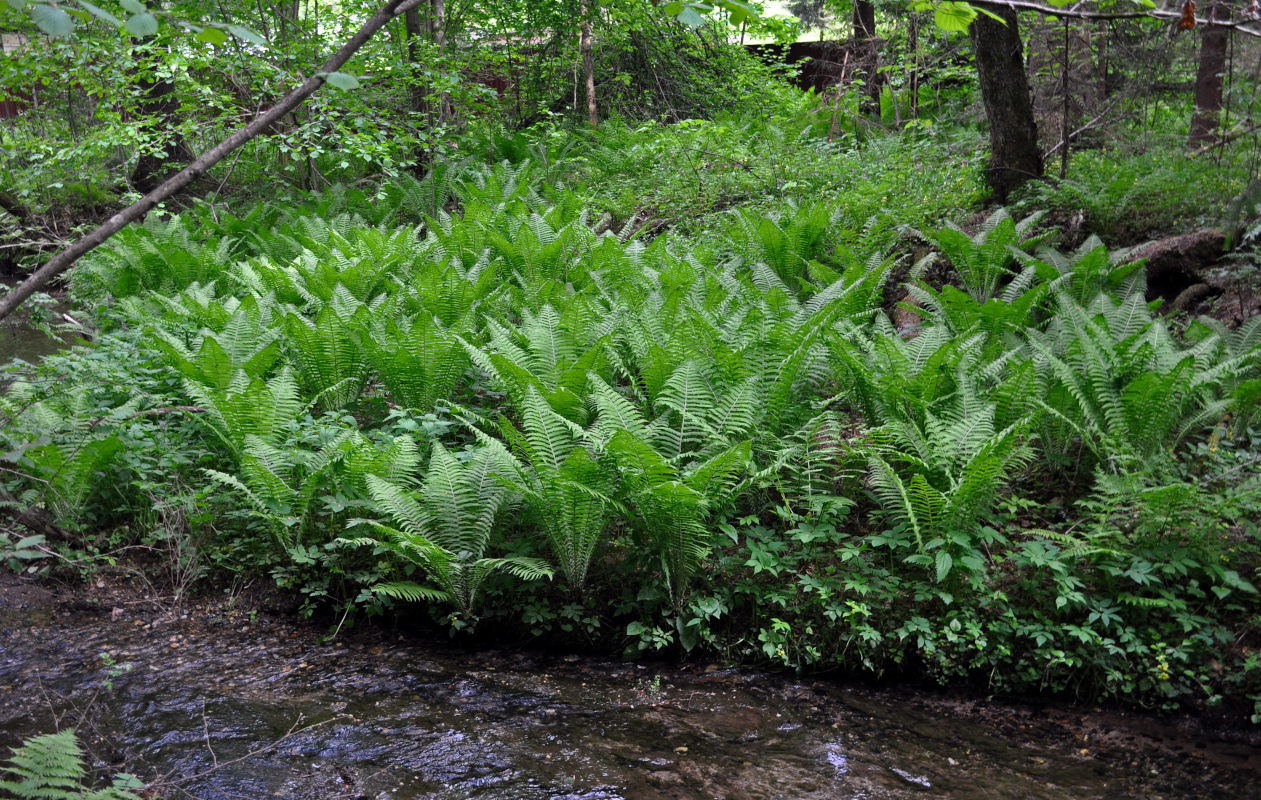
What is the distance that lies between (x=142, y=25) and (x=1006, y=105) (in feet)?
21.0

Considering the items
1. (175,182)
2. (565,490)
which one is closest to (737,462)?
(565,490)

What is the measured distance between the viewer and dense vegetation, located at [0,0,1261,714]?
3213mm

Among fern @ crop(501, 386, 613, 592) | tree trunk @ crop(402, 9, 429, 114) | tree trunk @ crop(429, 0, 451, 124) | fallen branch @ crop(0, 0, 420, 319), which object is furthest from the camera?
tree trunk @ crop(429, 0, 451, 124)

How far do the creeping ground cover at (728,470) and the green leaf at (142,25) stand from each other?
2.03 m

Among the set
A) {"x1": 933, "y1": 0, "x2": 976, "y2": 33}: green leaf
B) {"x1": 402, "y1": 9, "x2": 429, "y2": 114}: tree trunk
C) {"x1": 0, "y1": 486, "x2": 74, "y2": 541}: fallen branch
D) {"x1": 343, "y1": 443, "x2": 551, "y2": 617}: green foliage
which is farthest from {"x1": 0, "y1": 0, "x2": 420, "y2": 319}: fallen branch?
{"x1": 402, "y1": 9, "x2": 429, "y2": 114}: tree trunk

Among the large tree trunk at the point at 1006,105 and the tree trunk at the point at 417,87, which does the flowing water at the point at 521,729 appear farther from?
the tree trunk at the point at 417,87

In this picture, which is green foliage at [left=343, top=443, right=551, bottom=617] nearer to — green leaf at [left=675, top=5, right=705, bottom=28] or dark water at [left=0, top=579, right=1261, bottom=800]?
dark water at [left=0, top=579, right=1261, bottom=800]

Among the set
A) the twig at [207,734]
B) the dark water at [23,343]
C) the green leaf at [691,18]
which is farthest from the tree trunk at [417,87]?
the green leaf at [691,18]

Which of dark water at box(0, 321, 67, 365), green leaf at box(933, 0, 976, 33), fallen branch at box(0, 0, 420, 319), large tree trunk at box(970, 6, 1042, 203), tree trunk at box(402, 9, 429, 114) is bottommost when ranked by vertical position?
dark water at box(0, 321, 67, 365)

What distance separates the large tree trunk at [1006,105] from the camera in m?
6.34

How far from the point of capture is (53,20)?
1393mm

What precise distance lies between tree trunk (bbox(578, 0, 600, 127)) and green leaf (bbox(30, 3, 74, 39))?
31.9 ft

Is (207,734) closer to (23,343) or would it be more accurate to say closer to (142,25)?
(142,25)

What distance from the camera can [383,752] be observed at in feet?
9.05
